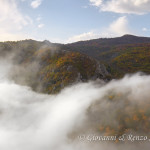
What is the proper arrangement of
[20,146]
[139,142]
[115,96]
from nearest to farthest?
[139,142]
[115,96]
[20,146]

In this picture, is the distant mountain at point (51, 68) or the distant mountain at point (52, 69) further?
the distant mountain at point (51, 68)

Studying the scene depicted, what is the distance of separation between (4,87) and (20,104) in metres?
27.6

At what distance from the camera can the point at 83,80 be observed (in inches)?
3339

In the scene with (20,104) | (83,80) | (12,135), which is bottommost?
(12,135)

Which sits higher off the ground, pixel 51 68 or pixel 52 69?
pixel 51 68

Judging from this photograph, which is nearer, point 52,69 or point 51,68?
point 52,69

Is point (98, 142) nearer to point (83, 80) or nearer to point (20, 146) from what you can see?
point (20, 146)

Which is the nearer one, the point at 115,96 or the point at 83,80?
the point at 115,96

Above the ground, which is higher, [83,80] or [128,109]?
[83,80]

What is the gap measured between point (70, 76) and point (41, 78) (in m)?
24.3

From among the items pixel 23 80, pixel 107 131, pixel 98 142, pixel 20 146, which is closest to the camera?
pixel 98 142

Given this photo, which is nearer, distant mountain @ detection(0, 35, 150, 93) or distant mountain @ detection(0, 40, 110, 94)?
distant mountain @ detection(0, 40, 110, 94)

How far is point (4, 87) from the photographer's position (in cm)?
12875

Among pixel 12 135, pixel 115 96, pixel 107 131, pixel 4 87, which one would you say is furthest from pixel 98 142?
pixel 4 87
